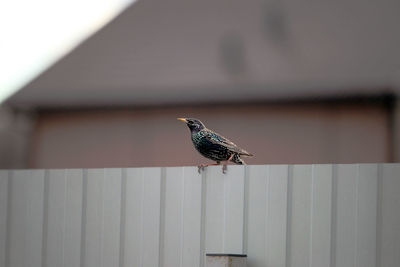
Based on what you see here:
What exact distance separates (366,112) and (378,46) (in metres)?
0.46

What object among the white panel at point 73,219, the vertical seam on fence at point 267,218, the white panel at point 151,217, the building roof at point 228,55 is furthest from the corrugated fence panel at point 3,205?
the building roof at point 228,55

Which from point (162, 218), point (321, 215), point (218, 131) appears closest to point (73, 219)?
point (162, 218)

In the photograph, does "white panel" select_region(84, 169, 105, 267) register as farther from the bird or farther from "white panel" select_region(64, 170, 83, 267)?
the bird

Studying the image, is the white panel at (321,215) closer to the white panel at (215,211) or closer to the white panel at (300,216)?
the white panel at (300,216)

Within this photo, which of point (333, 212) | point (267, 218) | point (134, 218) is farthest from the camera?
point (134, 218)

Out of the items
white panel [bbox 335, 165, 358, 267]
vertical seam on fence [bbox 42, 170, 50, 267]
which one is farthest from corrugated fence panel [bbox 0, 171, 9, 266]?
white panel [bbox 335, 165, 358, 267]

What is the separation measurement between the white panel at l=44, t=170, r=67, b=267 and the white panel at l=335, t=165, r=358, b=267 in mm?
1436

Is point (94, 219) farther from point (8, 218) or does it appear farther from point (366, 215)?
point (366, 215)

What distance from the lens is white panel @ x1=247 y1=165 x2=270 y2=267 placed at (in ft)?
10.7

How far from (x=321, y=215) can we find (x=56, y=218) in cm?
142

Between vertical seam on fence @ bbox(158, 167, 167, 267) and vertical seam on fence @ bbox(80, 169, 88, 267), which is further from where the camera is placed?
vertical seam on fence @ bbox(80, 169, 88, 267)

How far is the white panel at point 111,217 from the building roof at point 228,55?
1912 millimetres

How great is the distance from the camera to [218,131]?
5562mm

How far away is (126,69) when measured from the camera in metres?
5.78
